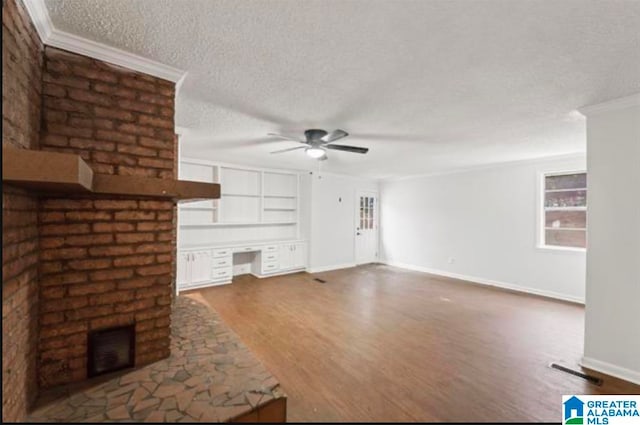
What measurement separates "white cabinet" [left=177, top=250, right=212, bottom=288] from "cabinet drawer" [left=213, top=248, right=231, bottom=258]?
0.11 m

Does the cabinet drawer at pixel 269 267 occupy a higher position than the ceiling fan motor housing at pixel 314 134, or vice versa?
the ceiling fan motor housing at pixel 314 134

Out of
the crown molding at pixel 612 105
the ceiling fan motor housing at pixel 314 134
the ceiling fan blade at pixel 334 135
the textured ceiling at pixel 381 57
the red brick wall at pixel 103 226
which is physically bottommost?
the red brick wall at pixel 103 226

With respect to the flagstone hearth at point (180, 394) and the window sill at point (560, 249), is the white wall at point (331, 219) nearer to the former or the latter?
the window sill at point (560, 249)

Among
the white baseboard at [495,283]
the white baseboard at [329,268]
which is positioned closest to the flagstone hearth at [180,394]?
the white baseboard at [329,268]

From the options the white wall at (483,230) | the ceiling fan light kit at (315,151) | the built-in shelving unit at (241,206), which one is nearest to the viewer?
the ceiling fan light kit at (315,151)

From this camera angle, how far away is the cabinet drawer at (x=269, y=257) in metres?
5.85

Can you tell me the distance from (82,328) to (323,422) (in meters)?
1.69

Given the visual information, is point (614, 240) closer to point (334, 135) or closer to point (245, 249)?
point (334, 135)

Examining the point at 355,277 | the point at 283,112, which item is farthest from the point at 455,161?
the point at 283,112

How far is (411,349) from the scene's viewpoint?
2.82 m

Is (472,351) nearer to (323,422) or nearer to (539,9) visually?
(323,422)

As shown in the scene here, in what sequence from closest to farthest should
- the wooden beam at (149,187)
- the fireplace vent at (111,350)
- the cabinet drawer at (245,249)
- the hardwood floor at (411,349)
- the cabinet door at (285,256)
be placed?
the wooden beam at (149,187) < the fireplace vent at (111,350) < the hardwood floor at (411,349) < the cabinet drawer at (245,249) < the cabinet door at (285,256)

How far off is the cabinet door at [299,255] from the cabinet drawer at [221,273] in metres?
1.58

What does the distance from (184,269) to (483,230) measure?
6003 mm
